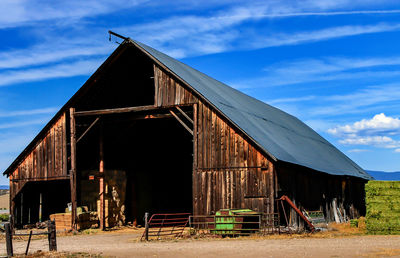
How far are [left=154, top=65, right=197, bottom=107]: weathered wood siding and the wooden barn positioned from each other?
0.05 m

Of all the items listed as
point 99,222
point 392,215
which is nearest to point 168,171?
point 99,222

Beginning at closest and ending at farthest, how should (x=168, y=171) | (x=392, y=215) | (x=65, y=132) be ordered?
(x=392, y=215)
(x=65, y=132)
(x=168, y=171)

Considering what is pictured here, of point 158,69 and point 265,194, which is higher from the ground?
point 158,69

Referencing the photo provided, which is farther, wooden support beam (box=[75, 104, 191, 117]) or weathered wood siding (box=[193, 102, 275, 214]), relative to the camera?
wooden support beam (box=[75, 104, 191, 117])

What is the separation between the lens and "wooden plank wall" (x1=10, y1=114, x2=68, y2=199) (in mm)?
31016

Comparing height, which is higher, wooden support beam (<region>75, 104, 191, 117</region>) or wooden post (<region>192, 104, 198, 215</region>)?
wooden support beam (<region>75, 104, 191, 117</region>)

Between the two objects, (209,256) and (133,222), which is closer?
(209,256)

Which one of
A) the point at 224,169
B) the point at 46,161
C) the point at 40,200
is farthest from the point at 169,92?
the point at 40,200

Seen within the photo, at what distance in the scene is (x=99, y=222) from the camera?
3159 cm

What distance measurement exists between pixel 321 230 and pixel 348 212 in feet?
36.5

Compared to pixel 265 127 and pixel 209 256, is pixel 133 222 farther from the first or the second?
pixel 209 256

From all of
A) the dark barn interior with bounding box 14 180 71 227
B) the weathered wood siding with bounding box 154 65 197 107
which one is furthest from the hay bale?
the dark barn interior with bounding box 14 180 71 227

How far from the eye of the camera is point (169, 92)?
27.7m

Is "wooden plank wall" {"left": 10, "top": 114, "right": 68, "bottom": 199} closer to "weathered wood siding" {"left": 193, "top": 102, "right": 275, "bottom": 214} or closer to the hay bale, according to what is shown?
"weathered wood siding" {"left": 193, "top": 102, "right": 275, "bottom": 214}
